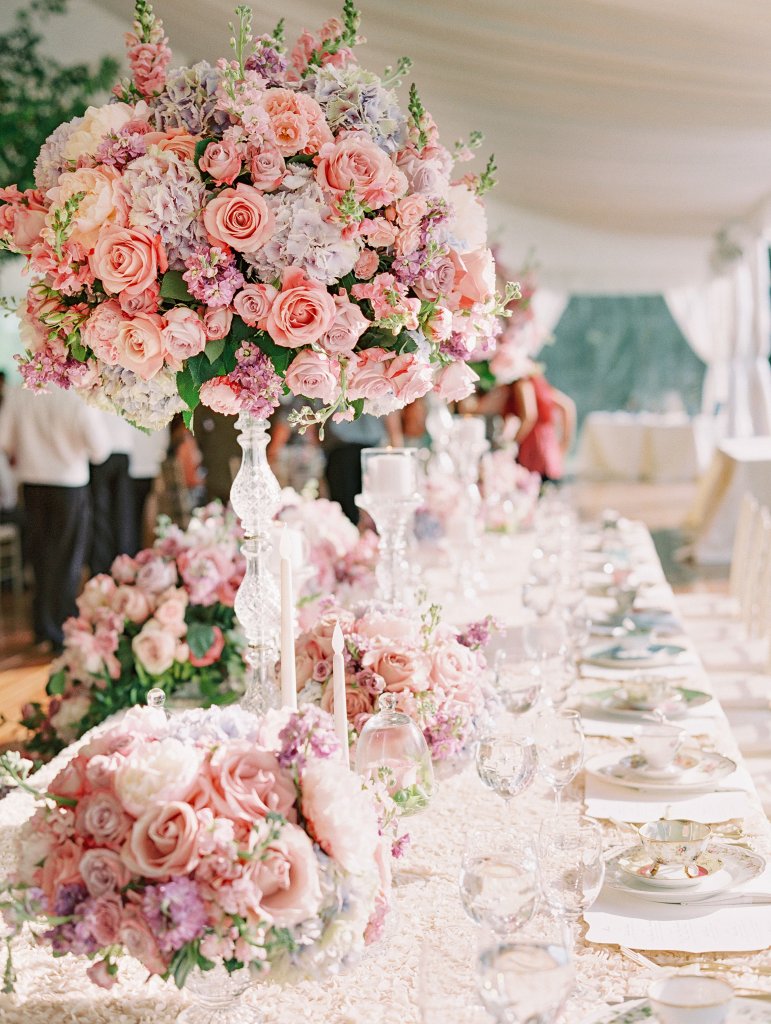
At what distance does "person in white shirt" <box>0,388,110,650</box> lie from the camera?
6176 mm

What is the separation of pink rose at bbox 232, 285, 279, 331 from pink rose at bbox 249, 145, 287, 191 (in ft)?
0.43

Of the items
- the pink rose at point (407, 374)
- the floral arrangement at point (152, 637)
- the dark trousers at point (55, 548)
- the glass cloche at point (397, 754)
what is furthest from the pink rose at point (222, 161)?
the dark trousers at point (55, 548)

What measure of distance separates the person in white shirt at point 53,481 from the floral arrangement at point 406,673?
469 cm

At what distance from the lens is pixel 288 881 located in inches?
39.8

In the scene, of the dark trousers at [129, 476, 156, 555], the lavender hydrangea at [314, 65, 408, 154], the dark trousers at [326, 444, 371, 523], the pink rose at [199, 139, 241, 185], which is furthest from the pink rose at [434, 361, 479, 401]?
the dark trousers at [129, 476, 156, 555]

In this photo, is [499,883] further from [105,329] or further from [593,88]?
[593,88]

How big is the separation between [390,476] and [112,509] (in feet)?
18.0

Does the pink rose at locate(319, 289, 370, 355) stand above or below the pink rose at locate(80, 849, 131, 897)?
above

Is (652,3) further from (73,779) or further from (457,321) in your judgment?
(73,779)

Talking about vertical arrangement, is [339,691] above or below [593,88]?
below

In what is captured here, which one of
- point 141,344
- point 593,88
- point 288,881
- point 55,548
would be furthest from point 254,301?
point 55,548

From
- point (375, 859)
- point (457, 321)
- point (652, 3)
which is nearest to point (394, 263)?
point (457, 321)

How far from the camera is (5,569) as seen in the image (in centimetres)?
871

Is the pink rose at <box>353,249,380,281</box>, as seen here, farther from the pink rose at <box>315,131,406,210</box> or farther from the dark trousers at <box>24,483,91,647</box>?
the dark trousers at <box>24,483,91,647</box>
